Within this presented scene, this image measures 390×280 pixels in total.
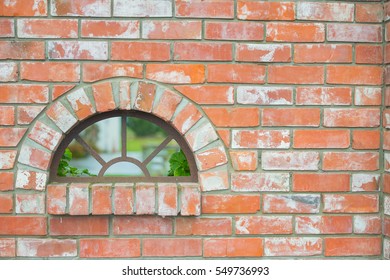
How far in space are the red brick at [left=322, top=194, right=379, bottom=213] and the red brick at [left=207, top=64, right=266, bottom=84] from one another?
651 mm

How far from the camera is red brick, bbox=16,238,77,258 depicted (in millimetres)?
2137

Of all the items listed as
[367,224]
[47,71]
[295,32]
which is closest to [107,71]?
[47,71]

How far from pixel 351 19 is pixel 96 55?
3.72 ft

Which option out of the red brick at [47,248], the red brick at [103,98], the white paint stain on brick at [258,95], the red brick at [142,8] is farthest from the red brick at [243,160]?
the red brick at [47,248]

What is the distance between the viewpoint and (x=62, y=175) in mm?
2262

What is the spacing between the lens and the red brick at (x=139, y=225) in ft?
7.06

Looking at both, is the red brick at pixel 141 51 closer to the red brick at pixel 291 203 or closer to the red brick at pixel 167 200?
the red brick at pixel 167 200

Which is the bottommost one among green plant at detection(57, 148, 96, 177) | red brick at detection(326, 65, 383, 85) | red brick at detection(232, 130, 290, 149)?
green plant at detection(57, 148, 96, 177)

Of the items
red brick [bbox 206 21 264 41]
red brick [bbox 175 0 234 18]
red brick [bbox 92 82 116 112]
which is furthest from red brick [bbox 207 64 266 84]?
red brick [bbox 92 82 116 112]

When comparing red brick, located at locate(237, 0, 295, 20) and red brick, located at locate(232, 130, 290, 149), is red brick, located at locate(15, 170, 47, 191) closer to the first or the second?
red brick, located at locate(232, 130, 290, 149)

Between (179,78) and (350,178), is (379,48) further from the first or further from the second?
(179,78)

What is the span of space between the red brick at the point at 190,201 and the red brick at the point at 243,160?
0.20 meters

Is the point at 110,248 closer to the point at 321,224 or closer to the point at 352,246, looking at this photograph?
the point at 321,224

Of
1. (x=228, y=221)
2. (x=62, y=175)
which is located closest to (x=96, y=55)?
(x=62, y=175)
